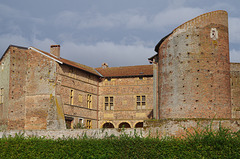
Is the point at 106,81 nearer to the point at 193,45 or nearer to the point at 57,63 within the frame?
the point at 57,63

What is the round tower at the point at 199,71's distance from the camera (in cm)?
2058

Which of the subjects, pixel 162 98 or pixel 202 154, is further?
pixel 162 98

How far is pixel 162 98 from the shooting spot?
884 inches

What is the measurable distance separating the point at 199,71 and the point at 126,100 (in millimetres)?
15345

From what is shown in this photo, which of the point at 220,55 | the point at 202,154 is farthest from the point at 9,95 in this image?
the point at 202,154

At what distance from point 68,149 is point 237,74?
A: 13.5 meters

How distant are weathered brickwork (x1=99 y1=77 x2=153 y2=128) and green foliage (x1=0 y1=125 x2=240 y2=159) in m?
19.2

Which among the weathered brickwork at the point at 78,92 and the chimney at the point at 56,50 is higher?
the chimney at the point at 56,50

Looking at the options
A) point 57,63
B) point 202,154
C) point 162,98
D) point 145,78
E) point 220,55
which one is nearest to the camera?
point 202,154

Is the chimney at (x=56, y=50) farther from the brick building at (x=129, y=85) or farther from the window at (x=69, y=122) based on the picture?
the window at (x=69, y=122)

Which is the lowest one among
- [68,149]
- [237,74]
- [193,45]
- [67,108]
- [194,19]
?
[68,149]

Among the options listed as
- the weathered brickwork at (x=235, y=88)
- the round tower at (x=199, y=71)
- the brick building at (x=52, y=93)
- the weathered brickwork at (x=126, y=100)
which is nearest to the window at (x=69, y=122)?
the brick building at (x=52, y=93)

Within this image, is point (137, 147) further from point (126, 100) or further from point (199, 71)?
point (126, 100)

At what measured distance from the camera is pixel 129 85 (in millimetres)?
35406
